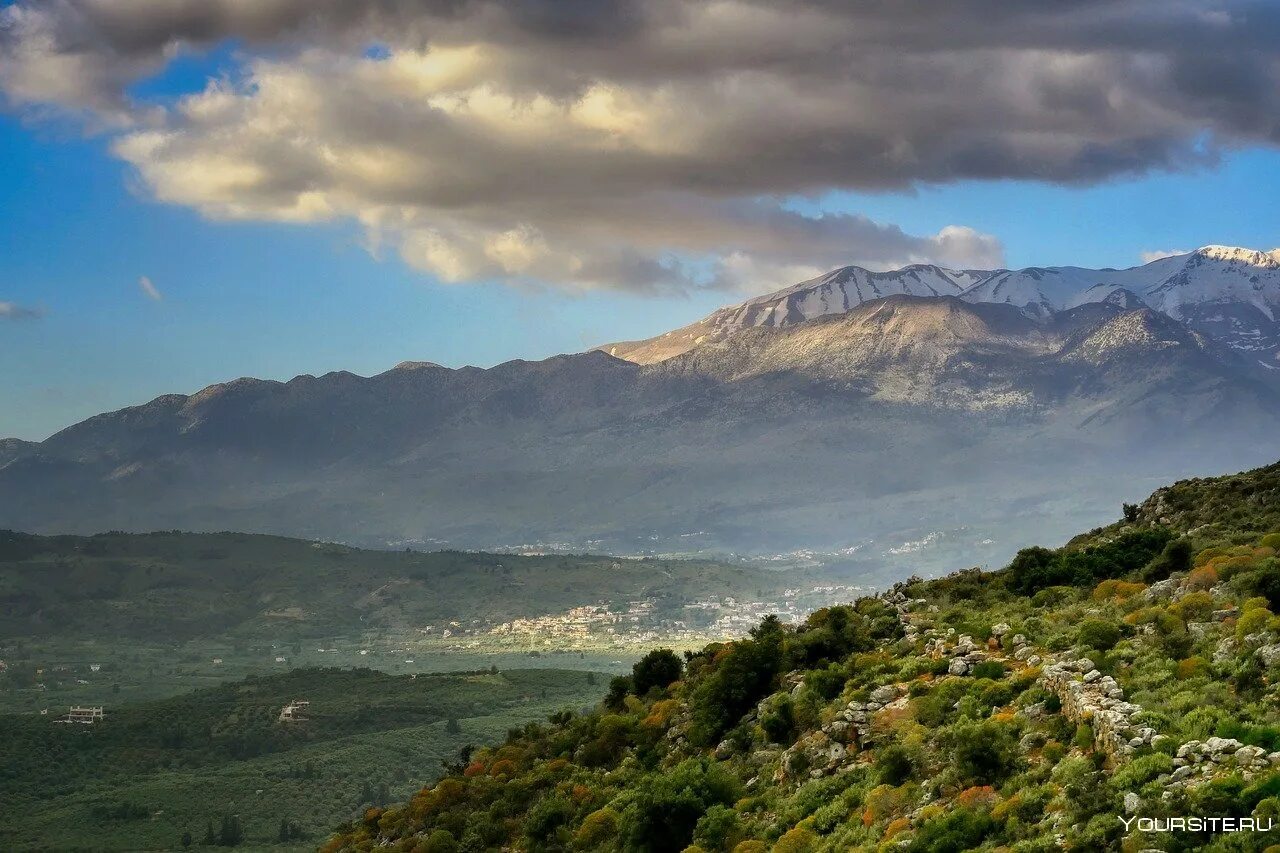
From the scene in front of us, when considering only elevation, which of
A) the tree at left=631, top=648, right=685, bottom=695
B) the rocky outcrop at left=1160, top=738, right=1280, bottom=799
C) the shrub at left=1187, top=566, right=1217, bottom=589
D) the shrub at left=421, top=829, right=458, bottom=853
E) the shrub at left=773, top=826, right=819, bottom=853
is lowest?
the shrub at left=421, top=829, right=458, bottom=853

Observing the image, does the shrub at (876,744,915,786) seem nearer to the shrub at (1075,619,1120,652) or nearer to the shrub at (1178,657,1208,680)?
the shrub at (1075,619,1120,652)

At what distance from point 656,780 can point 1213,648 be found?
21.0 m

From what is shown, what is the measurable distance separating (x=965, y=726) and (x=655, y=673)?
135 ft

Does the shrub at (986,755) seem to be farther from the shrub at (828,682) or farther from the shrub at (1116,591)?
the shrub at (1116,591)

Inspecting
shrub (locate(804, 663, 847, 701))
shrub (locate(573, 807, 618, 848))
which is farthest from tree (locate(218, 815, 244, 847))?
shrub (locate(804, 663, 847, 701))

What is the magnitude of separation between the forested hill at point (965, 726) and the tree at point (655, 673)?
0.13 m

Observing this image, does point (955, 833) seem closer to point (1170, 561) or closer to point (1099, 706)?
point (1099, 706)

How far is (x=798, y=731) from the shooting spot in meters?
52.9

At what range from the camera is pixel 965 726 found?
132 feet

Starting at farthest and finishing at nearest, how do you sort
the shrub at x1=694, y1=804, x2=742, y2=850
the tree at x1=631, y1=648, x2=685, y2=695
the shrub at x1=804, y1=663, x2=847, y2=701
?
the tree at x1=631, y1=648, x2=685, y2=695 → the shrub at x1=804, y1=663, x2=847, y2=701 → the shrub at x1=694, y1=804, x2=742, y2=850

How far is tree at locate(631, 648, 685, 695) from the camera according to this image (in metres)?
79.6

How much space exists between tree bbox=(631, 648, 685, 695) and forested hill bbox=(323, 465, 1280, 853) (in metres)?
0.13

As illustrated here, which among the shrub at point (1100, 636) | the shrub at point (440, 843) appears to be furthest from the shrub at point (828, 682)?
the shrub at point (440, 843)

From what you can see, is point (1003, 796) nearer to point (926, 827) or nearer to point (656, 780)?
point (926, 827)
